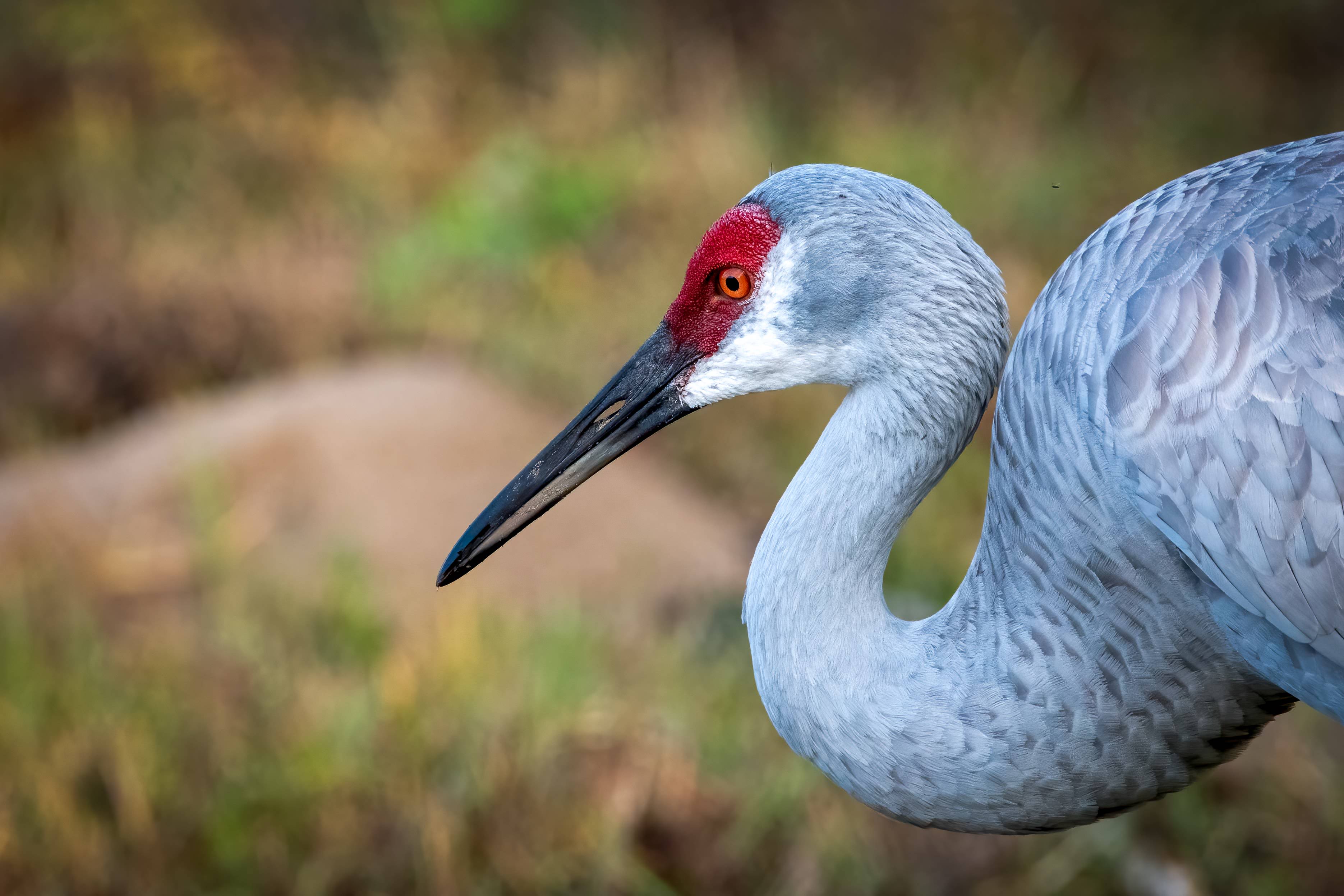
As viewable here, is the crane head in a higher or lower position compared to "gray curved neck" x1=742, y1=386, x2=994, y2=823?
higher

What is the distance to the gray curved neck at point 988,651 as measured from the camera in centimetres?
150

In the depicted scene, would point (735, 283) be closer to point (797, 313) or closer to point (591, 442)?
point (797, 313)

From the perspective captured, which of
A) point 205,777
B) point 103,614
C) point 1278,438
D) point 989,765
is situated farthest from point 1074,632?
point 103,614

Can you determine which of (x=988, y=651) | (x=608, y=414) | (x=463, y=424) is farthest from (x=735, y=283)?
(x=463, y=424)

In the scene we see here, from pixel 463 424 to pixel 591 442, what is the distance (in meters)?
2.67

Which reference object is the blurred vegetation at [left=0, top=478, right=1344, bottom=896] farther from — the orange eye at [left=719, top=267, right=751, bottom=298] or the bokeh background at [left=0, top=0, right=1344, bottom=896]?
the orange eye at [left=719, top=267, right=751, bottom=298]

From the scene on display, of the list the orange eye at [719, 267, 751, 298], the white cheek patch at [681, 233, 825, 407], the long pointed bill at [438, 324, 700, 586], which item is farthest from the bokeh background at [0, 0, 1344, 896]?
the orange eye at [719, 267, 751, 298]

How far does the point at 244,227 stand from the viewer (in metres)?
5.80

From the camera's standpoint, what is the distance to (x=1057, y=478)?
156cm

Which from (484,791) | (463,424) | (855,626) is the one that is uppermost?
(855,626)

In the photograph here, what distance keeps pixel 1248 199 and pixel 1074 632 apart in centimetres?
60

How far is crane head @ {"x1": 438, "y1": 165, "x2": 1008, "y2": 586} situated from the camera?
5.03 ft

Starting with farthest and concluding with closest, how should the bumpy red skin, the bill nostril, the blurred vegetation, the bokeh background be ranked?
the bokeh background < the blurred vegetation < the bill nostril < the bumpy red skin

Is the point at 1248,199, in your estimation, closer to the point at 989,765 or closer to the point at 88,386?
the point at 989,765
